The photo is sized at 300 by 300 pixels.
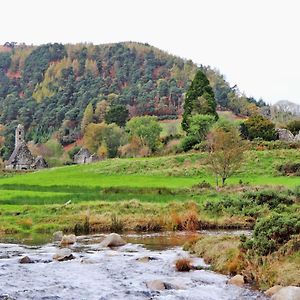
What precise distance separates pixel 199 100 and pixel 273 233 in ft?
281

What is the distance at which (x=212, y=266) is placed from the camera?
26.1 meters

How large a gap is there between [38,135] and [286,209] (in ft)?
531

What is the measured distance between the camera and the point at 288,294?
18578 millimetres

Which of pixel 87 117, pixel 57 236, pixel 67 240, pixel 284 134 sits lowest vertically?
pixel 57 236

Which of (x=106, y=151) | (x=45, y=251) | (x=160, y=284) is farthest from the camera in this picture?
(x=106, y=151)

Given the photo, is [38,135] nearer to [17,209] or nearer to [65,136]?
[65,136]

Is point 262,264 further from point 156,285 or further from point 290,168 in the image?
point 290,168

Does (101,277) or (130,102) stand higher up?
(130,102)

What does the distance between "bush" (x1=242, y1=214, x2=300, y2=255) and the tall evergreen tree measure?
81757 millimetres

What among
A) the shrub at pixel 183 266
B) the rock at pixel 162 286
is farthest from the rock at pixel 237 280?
the shrub at pixel 183 266

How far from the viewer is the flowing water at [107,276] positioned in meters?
20.9

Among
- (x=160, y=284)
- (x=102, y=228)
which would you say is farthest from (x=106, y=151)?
(x=160, y=284)

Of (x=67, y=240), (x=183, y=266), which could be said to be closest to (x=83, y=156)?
(x=67, y=240)

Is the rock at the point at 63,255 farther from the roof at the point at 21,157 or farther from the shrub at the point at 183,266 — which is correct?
the roof at the point at 21,157
